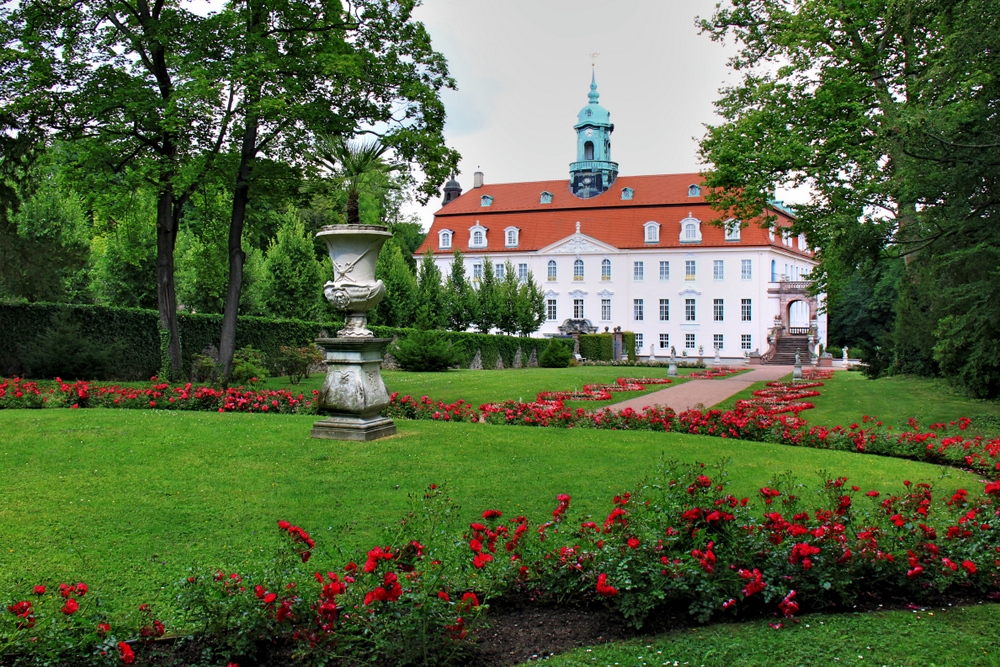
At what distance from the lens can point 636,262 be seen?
56.9 metres

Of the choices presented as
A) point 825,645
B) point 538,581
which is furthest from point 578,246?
point 825,645

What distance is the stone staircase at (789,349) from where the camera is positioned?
48875mm

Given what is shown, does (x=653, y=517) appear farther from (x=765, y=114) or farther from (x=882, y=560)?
(x=765, y=114)


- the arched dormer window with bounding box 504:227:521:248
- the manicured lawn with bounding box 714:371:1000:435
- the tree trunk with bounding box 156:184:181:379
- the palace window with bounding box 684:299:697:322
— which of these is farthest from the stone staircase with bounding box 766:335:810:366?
the tree trunk with bounding box 156:184:181:379

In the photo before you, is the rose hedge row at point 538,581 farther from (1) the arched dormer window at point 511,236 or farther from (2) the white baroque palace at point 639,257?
(1) the arched dormer window at point 511,236

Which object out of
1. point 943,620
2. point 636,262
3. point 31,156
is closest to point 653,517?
point 943,620

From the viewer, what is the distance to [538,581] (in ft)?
14.0

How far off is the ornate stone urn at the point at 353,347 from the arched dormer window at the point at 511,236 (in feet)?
168

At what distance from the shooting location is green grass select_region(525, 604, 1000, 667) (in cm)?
353

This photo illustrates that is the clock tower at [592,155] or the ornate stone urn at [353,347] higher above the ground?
the clock tower at [592,155]

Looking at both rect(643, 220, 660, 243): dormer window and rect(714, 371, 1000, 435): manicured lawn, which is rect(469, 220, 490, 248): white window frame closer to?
rect(643, 220, 660, 243): dormer window

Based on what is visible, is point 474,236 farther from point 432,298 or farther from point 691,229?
point 432,298

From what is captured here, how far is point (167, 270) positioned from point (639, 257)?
44865mm

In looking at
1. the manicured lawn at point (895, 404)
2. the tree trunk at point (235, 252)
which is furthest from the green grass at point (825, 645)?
the tree trunk at point (235, 252)
